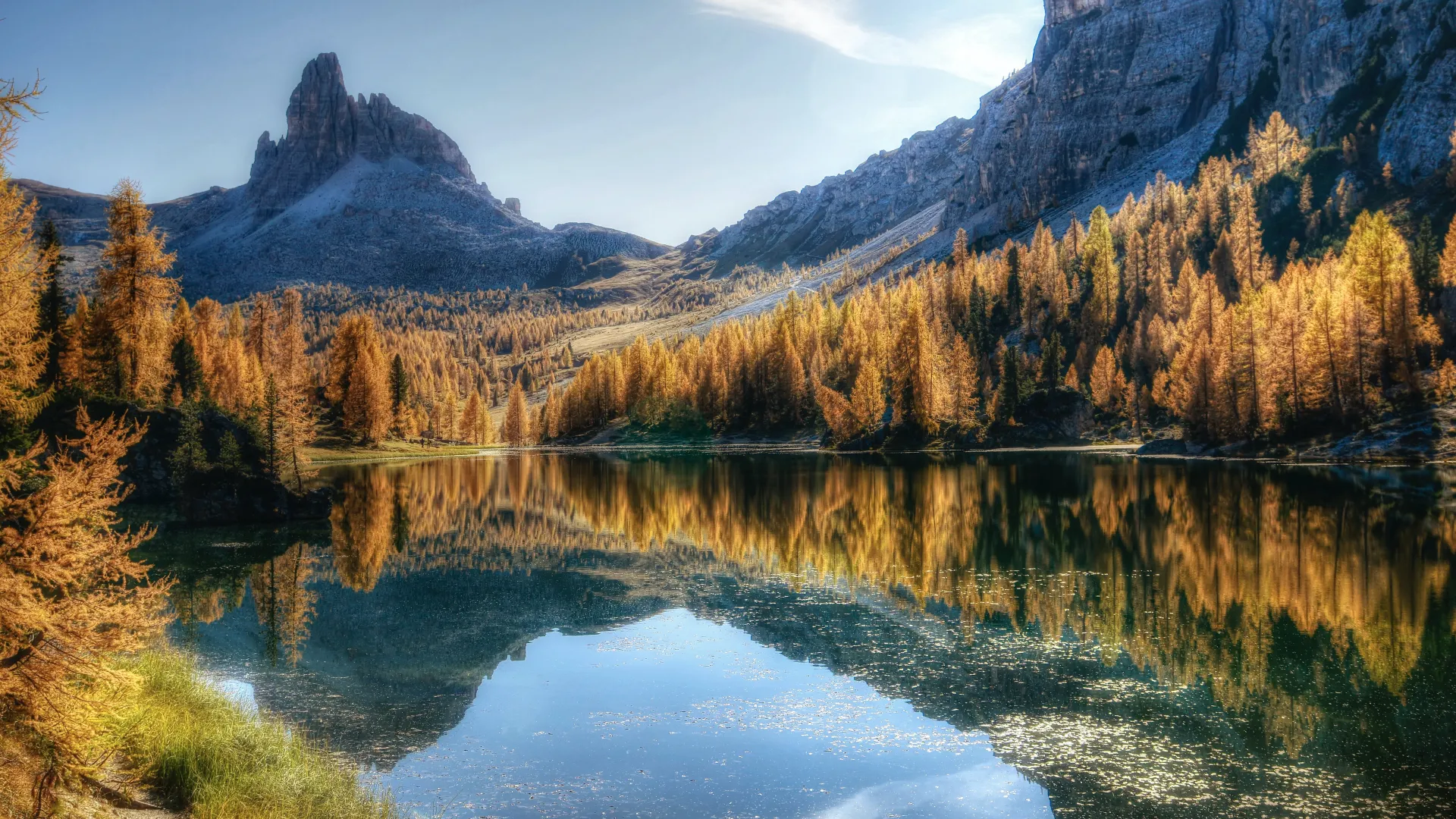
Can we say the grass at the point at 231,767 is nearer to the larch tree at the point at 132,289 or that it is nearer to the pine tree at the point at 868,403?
the larch tree at the point at 132,289

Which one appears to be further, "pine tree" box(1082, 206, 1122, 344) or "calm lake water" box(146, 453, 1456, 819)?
"pine tree" box(1082, 206, 1122, 344)

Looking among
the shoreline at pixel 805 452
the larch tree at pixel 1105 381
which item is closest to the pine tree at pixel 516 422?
the shoreline at pixel 805 452

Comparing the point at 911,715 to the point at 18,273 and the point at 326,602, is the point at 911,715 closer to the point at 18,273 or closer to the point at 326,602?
the point at 18,273

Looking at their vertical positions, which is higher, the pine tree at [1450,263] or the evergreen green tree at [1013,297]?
the evergreen green tree at [1013,297]

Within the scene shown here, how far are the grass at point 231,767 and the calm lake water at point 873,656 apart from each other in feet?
4.32

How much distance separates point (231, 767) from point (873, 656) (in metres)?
14.9

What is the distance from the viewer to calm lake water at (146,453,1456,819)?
48.0ft

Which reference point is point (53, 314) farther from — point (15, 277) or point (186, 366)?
point (15, 277)

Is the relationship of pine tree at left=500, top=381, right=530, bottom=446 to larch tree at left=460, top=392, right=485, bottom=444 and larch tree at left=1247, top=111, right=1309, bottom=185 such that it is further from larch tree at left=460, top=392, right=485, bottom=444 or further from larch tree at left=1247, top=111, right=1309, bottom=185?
larch tree at left=1247, top=111, right=1309, bottom=185

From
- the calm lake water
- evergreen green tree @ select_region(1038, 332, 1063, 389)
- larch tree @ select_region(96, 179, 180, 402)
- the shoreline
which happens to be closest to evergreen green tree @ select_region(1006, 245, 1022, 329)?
evergreen green tree @ select_region(1038, 332, 1063, 389)

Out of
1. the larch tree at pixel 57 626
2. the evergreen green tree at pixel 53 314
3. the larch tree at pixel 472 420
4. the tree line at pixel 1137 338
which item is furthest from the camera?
the larch tree at pixel 472 420

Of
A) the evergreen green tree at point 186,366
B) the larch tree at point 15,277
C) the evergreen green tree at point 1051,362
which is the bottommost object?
the larch tree at point 15,277

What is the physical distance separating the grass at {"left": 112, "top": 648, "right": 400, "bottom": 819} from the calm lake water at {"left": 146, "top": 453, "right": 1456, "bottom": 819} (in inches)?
51.8

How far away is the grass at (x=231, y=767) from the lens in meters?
12.2
